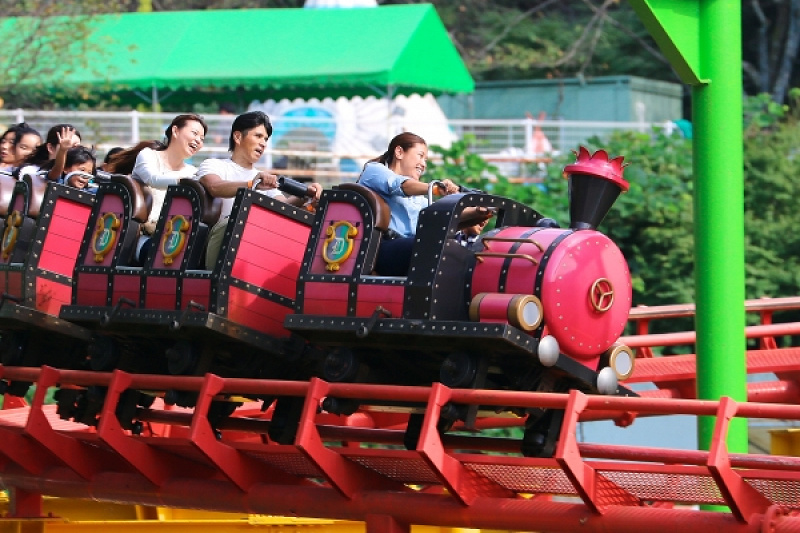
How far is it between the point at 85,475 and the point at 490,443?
1.79 metres

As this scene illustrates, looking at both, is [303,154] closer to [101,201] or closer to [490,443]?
[101,201]

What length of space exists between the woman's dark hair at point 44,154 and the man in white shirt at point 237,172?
159 centimetres

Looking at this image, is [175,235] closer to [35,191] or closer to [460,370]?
[35,191]

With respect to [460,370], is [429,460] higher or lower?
lower

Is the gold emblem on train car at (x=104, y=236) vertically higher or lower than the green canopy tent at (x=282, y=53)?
lower

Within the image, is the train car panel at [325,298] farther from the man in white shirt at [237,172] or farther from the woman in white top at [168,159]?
the woman in white top at [168,159]

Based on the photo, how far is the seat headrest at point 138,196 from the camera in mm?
6828

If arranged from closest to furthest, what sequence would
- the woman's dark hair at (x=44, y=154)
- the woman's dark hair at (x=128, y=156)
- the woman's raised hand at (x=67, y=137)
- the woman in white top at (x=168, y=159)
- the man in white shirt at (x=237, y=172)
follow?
the man in white shirt at (x=237, y=172), the woman in white top at (x=168, y=159), the woman's dark hair at (x=128, y=156), the woman's raised hand at (x=67, y=137), the woman's dark hair at (x=44, y=154)

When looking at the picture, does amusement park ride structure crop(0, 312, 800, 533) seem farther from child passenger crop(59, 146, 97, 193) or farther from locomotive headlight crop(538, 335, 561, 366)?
child passenger crop(59, 146, 97, 193)

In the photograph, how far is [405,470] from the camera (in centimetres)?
553

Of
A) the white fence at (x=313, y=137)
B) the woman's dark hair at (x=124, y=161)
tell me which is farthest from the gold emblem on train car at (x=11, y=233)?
the white fence at (x=313, y=137)

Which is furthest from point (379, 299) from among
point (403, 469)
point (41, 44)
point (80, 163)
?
point (41, 44)

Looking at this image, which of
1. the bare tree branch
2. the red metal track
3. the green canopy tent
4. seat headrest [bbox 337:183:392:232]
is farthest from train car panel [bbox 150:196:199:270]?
the bare tree branch

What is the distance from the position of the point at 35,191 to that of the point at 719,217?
327cm
